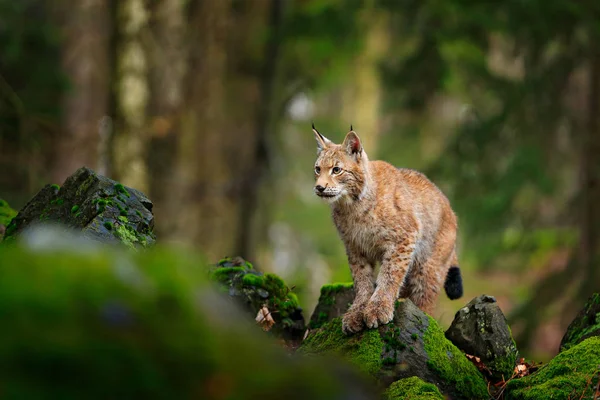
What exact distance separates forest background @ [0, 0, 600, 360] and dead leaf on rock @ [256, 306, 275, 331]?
311cm

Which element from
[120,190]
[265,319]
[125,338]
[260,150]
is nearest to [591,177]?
[260,150]

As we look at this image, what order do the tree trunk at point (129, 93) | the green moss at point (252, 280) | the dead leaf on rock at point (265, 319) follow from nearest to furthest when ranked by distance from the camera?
the dead leaf on rock at point (265, 319) < the green moss at point (252, 280) < the tree trunk at point (129, 93)

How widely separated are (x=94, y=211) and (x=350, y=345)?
1.73 metres

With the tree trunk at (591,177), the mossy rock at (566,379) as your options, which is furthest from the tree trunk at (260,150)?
the mossy rock at (566,379)

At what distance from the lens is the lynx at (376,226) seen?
5.00 metres

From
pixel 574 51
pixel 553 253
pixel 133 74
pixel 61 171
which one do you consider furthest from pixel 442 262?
pixel 553 253

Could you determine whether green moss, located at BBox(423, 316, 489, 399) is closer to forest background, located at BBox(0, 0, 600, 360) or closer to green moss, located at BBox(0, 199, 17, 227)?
green moss, located at BBox(0, 199, 17, 227)

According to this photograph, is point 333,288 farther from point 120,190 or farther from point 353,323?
point 120,190

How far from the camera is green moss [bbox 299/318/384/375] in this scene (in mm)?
4309

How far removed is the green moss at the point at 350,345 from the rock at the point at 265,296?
1.92ft

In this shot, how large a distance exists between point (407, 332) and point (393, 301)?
32 cm

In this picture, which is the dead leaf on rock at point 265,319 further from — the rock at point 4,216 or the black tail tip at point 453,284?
the rock at point 4,216

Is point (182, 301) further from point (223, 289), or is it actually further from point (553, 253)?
point (553, 253)

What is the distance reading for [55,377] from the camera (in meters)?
1.91
